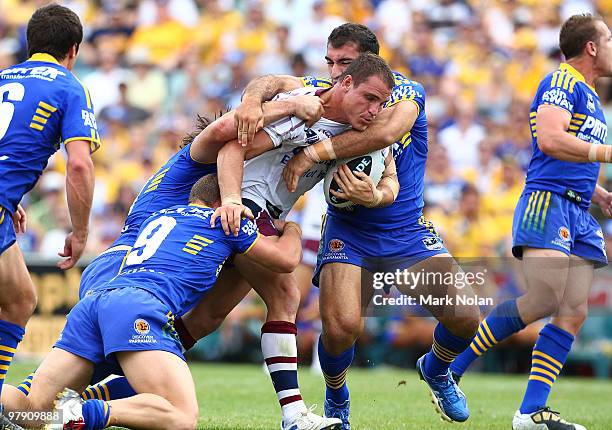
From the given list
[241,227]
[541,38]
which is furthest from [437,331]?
[541,38]

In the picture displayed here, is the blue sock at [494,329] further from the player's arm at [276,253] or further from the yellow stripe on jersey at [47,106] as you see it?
the yellow stripe on jersey at [47,106]

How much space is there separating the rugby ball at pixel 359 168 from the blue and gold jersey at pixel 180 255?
2.97ft

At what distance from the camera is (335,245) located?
717 centimetres

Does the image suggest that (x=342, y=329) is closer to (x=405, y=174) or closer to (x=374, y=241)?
(x=374, y=241)

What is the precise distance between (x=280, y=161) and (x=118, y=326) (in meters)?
1.80

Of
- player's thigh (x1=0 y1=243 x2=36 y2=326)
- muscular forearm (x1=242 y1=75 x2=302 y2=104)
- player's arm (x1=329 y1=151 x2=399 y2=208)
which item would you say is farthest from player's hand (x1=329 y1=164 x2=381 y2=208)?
player's thigh (x1=0 y1=243 x2=36 y2=326)

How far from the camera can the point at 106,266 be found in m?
6.49

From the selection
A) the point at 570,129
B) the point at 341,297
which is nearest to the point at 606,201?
the point at 570,129

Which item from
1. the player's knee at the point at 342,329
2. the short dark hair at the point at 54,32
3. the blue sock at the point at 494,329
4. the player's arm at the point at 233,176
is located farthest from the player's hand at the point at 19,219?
the blue sock at the point at 494,329

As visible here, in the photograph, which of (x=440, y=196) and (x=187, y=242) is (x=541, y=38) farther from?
(x=187, y=242)

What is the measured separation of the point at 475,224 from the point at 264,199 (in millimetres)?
7592

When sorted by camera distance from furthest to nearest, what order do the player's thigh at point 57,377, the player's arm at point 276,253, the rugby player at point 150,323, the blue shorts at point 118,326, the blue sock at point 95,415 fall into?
the player's arm at point 276,253
the player's thigh at point 57,377
the blue shorts at point 118,326
the rugby player at point 150,323
the blue sock at point 95,415

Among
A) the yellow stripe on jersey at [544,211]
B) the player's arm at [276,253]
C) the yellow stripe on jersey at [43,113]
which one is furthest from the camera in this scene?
the yellow stripe on jersey at [544,211]

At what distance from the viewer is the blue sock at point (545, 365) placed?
7062 millimetres
